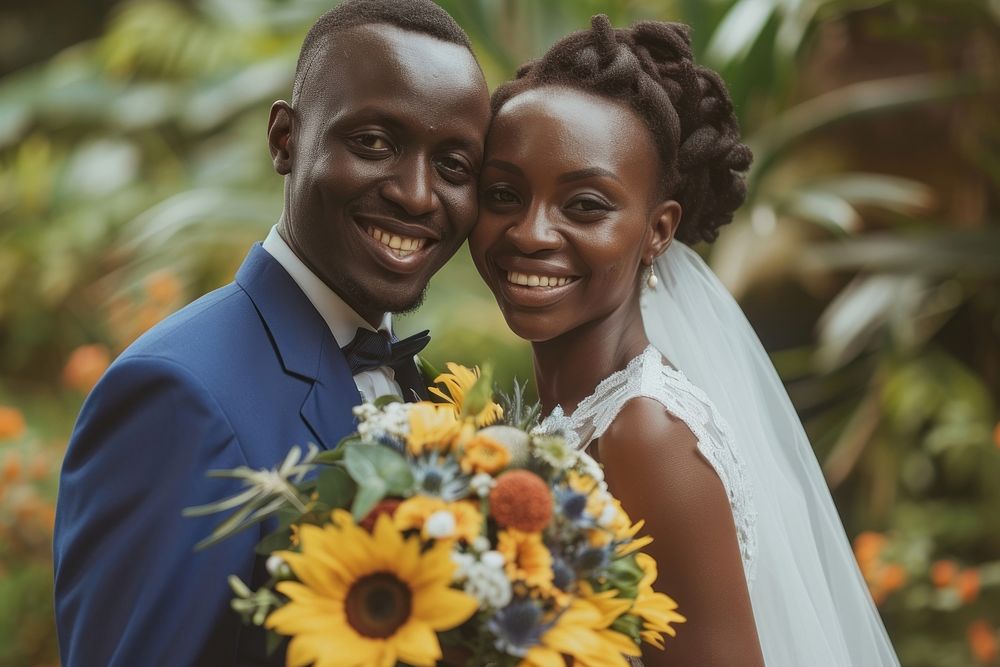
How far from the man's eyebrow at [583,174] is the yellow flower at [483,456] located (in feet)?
2.90

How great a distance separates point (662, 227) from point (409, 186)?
0.68 metres

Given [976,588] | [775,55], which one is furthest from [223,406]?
[775,55]

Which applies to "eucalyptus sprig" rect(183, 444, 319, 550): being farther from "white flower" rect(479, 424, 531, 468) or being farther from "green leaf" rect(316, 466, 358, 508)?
"white flower" rect(479, 424, 531, 468)

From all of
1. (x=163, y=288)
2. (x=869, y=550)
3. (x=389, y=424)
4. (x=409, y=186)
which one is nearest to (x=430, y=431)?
(x=389, y=424)

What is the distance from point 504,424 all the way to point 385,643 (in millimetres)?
506

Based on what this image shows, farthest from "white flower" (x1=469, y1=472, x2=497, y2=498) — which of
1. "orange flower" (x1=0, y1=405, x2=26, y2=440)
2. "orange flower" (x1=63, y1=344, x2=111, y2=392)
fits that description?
"orange flower" (x1=63, y1=344, x2=111, y2=392)

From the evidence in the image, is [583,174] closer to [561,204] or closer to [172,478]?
[561,204]

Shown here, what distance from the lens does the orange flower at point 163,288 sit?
5895mm

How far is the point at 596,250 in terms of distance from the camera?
8.54 feet

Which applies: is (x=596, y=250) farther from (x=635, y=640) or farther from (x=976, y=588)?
(x=976, y=588)

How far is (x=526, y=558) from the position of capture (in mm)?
1777

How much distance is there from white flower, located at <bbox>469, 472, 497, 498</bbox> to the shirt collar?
821mm

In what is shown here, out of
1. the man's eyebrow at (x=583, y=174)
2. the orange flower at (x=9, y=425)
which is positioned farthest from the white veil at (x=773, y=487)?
the orange flower at (x=9, y=425)

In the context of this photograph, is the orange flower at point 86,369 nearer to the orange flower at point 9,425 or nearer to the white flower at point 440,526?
the orange flower at point 9,425
